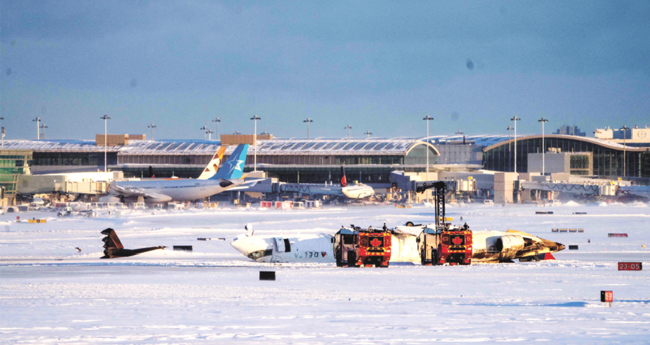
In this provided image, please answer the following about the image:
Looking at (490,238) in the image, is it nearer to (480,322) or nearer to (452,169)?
(480,322)

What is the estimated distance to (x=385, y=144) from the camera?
163500 mm

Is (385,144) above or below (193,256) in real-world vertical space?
above

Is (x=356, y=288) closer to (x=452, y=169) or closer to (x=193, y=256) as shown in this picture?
(x=193, y=256)

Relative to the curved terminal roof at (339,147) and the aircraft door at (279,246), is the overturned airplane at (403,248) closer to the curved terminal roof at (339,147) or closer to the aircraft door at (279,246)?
the aircraft door at (279,246)

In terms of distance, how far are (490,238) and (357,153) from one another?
116 meters

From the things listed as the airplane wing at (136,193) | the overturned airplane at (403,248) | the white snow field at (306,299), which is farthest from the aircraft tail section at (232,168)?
the overturned airplane at (403,248)

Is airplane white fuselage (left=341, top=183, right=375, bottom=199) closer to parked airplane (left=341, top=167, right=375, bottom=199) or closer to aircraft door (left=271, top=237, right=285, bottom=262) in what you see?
parked airplane (left=341, top=167, right=375, bottom=199)

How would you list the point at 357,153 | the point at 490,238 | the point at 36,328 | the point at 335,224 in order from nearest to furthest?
the point at 36,328
the point at 490,238
the point at 335,224
the point at 357,153

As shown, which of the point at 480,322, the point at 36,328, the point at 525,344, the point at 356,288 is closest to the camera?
the point at 525,344

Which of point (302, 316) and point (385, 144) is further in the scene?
point (385, 144)

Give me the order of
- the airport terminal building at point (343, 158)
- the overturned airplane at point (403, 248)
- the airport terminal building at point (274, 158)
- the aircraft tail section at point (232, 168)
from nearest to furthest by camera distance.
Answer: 1. the overturned airplane at point (403, 248)
2. the aircraft tail section at point (232, 168)
3. the airport terminal building at point (274, 158)
4. the airport terminal building at point (343, 158)

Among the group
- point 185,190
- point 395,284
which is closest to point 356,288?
point 395,284

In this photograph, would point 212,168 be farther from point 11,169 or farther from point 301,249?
point 301,249

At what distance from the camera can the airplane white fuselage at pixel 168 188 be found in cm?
11362
